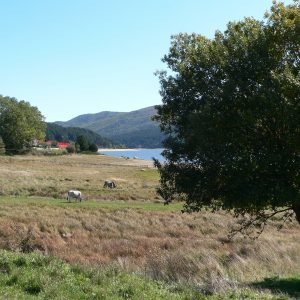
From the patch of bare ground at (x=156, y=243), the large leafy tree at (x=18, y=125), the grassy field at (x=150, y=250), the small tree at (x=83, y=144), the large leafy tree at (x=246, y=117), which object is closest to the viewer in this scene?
the grassy field at (x=150, y=250)

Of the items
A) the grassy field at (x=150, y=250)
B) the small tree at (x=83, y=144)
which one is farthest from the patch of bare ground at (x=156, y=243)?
the small tree at (x=83, y=144)

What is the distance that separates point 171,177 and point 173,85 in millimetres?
3360

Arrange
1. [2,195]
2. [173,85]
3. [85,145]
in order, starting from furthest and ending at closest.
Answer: [85,145], [2,195], [173,85]

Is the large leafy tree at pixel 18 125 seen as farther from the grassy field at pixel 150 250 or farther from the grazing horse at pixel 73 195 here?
the grassy field at pixel 150 250

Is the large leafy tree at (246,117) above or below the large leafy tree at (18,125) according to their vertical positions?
below

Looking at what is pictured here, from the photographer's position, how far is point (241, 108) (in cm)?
1525

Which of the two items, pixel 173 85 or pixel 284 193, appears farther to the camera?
pixel 173 85

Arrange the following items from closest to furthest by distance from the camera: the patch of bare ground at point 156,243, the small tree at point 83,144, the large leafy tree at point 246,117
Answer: the large leafy tree at point 246,117 < the patch of bare ground at point 156,243 < the small tree at point 83,144

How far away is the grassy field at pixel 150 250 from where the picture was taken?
529 inches

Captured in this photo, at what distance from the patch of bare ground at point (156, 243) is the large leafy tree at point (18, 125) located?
108850mm

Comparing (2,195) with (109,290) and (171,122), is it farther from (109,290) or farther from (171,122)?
(109,290)

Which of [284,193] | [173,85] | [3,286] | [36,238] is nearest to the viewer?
[3,286]

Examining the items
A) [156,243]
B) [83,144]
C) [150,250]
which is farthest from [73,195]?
[83,144]

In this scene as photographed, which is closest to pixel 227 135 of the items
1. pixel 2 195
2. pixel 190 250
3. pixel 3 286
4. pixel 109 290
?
pixel 109 290
